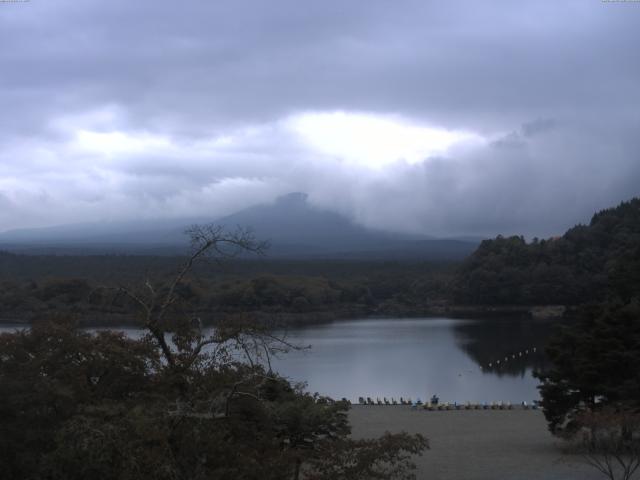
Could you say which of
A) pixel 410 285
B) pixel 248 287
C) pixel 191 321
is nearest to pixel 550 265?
pixel 410 285

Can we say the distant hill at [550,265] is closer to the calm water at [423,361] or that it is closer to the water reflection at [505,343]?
the water reflection at [505,343]

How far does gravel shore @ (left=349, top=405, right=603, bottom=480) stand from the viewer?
1184 cm

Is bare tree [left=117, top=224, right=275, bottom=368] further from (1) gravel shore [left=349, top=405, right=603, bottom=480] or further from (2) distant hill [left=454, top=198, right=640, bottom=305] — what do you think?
(2) distant hill [left=454, top=198, right=640, bottom=305]

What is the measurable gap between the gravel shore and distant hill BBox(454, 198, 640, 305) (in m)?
37.2

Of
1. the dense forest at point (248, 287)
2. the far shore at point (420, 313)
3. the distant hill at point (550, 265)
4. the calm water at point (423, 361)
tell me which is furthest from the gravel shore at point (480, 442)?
the distant hill at point (550, 265)

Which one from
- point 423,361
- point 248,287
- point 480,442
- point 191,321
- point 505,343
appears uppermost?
point 191,321

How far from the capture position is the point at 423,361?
3178 cm

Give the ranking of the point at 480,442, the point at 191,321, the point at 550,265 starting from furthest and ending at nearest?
1. the point at 550,265
2. the point at 480,442
3. the point at 191,321

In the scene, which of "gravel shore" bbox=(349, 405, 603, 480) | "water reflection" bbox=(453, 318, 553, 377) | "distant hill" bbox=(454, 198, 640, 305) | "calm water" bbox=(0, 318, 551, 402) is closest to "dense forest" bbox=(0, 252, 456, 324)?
"distant hill" bbox=(454, 198, 640, 305)

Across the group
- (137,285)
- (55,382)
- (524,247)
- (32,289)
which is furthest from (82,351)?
(524,247)

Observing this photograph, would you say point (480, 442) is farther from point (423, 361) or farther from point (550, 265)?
point (550, 265)

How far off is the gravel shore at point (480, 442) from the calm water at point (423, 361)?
9.01ft

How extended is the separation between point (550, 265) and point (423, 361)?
31.2m

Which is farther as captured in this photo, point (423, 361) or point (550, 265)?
point (550, 265)
